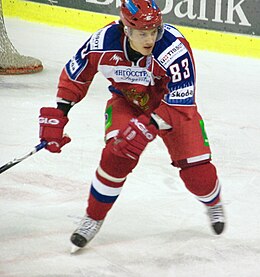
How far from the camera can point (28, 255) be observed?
111 inches

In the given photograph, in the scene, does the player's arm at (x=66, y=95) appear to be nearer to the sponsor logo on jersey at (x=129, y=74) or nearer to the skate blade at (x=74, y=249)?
the sponsor logo on jersey at (x=129, y=74)

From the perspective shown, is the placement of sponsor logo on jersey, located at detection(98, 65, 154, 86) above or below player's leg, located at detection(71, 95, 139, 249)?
above

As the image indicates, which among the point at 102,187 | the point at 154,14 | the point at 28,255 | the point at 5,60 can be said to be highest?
the point at 154,14

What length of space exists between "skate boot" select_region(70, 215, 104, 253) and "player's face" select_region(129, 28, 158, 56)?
2.01 ft

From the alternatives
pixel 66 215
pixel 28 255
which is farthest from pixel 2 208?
pixel 28 255

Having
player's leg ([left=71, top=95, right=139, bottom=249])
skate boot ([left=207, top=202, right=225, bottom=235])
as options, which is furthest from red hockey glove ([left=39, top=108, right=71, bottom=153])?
skate boot ([left=207, top=202, right=225, bottom=235])

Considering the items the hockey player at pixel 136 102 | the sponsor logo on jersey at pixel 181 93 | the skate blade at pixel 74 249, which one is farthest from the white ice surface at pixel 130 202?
the sponsor logo on jersey at pixel 181 93

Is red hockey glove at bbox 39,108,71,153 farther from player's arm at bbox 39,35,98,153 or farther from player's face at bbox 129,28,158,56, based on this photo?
player's face at bbox 129,28,158,56

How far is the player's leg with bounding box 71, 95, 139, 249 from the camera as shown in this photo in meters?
2.73

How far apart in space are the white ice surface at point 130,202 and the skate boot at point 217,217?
2.4 inches

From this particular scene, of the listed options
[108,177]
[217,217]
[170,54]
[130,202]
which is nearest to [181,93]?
[170,54]

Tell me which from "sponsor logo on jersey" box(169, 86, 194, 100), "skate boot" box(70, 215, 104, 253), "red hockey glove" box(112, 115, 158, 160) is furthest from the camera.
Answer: "skate boot" box(70, 215, 104, 253)

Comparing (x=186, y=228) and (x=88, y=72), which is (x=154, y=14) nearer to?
(x=88, y=72)

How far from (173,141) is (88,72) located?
1.19 ft
